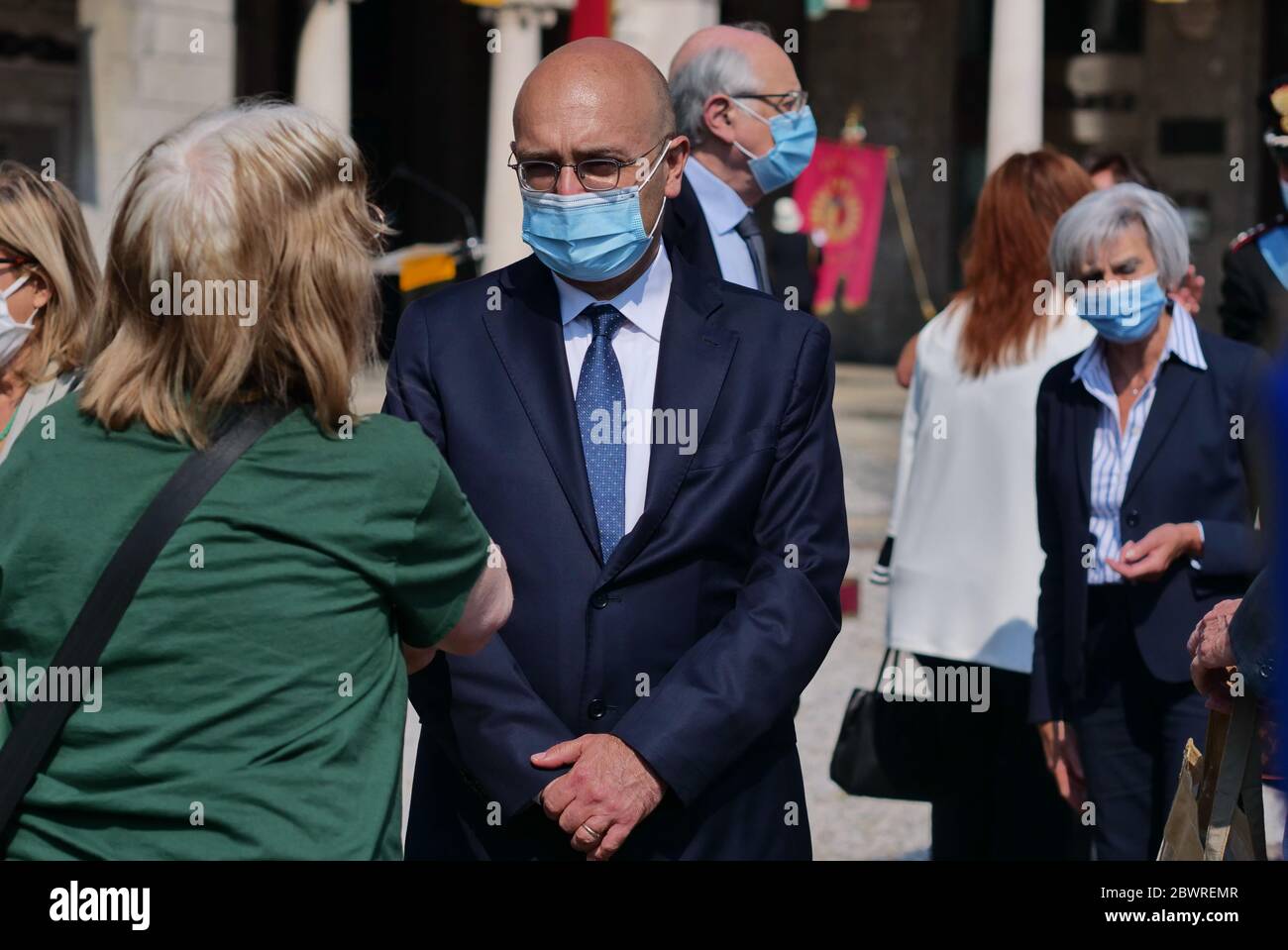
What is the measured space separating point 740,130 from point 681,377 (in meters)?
1.80

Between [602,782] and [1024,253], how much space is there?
265 centimetres

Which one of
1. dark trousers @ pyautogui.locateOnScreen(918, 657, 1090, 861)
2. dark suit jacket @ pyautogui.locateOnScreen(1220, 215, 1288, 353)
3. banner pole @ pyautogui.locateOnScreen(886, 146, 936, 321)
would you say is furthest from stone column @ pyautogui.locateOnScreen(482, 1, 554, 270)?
dark trousers @ pyautogui.locateOnScreen(918, 657, 1090, 861)

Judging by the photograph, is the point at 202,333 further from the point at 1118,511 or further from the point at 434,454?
the point at 1118,511

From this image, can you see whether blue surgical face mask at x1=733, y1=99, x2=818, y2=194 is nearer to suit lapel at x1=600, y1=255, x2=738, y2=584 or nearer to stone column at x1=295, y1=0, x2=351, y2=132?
suit lapel at x1=600, y1=255, x2=738, y2=584

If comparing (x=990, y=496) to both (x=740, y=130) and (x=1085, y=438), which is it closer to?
(x=1085, y=438)

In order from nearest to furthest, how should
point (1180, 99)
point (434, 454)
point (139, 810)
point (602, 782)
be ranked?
point (139, 810) < point (434, 454) < point (602, 782) < point (1180, 99)

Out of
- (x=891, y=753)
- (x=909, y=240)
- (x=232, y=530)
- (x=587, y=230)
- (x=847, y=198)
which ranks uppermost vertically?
(x=847, y=198)

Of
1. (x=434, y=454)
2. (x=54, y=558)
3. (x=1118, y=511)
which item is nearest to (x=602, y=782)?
(x=434, y=454)

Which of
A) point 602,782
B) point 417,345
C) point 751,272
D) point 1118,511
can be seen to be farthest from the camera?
point 751,272

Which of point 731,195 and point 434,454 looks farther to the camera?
point 731,195

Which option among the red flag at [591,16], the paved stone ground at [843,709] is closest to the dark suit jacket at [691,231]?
the paved stone ground at [843,709]

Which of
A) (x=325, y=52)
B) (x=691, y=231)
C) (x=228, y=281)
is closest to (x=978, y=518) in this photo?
(x=691, y=231)

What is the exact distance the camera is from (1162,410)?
4395 mm

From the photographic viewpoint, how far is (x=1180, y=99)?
2933cm
